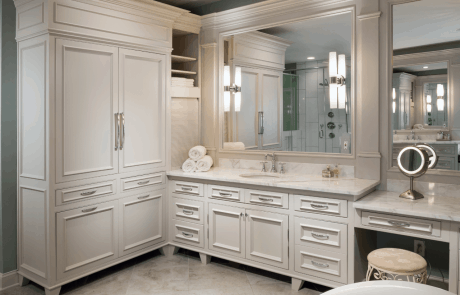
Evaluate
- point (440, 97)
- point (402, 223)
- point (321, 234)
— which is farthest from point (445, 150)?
point (321, 234)

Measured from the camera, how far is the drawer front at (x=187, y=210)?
338 centimetres

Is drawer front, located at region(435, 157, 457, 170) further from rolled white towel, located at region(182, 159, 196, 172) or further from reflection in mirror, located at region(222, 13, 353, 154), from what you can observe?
rolled white towel, located at region(182, 159, 196, 172)

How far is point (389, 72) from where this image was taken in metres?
2.89

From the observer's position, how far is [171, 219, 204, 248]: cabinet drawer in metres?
3.39

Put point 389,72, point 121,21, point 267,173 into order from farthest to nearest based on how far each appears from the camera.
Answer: point 267,173 < point 121,21 < point 389,72

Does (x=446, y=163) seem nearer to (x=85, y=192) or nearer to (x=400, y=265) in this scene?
(x=400, y=265)

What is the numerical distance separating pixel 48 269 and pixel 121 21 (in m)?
2.08

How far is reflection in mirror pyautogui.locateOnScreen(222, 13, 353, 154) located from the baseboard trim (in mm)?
2204

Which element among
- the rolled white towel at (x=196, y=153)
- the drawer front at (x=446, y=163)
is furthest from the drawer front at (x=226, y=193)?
the drawer front at (x=446, y=163)

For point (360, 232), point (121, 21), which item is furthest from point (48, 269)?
point (360, 232)

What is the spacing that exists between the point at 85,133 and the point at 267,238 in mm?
1710

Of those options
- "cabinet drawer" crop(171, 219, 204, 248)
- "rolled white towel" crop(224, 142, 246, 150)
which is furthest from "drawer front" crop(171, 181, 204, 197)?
"rolled white towel" crop(224, 142, 246, 150)

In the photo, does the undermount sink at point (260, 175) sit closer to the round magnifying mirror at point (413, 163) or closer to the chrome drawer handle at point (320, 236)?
the chrome drawer handle at point (320, 236)

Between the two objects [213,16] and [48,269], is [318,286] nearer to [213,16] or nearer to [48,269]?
[48,269]
